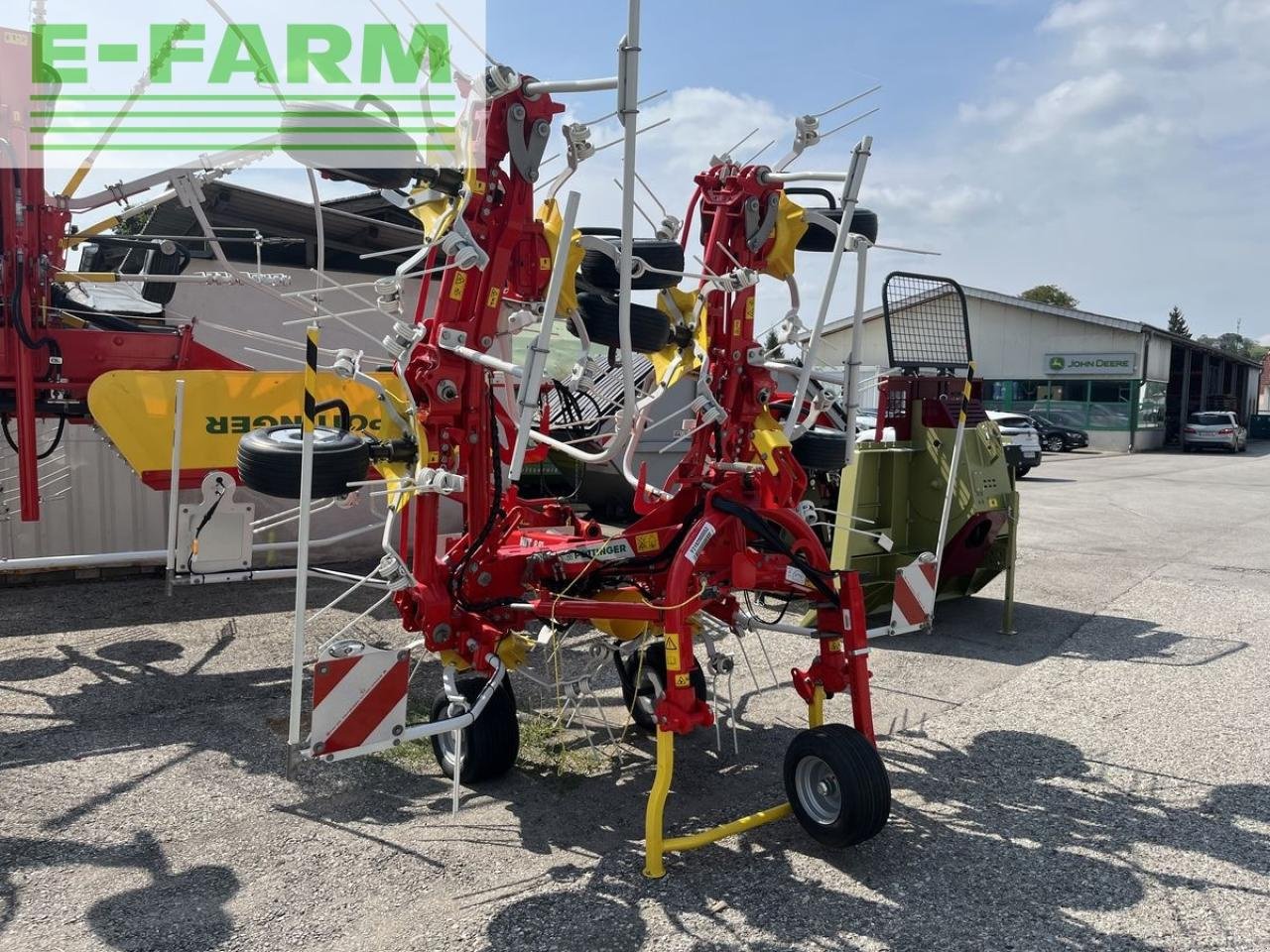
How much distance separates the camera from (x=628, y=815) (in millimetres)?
3979

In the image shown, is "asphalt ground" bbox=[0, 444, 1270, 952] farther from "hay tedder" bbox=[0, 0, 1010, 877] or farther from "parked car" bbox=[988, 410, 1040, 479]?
"parked car" bbox=[988, 410, 1040, 479]

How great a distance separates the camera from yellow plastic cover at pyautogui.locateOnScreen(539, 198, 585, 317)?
406cm

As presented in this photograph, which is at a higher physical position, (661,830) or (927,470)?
(927,470)

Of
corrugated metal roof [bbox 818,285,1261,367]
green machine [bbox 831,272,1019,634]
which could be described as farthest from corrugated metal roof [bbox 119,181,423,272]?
corrugated metal roof [bbox 818,285,1261,367]

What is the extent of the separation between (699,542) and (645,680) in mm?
1590

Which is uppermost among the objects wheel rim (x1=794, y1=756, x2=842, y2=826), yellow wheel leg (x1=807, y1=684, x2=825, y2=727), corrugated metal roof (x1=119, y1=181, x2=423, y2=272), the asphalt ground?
corrugated metal roof (x1=119, y1=181, x2=423, y2=272)

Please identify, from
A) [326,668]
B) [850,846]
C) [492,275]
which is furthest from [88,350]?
[850,846]

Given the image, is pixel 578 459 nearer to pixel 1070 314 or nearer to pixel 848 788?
pixel 848 788

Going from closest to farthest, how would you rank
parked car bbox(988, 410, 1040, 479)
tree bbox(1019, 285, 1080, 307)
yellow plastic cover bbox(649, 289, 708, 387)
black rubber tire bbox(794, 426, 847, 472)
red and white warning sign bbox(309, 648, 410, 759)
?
red and white warning sign bbox(309, 648, 410, 759) → yellow plastic cover bbox(649, 289, 708, 387) → black rubber tire bbox(794, 426, 847, 472) → parked car bbox(988, 410, 1040, 479) → tree bbox(1019, 285, 1080, 307)

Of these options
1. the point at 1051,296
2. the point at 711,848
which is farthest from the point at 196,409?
the point at 1051,296

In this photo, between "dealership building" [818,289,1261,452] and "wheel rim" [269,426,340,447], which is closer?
"wheel rim" [269,426,340,447]

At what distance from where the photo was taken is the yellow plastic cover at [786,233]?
4512mm

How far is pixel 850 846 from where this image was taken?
3.60m

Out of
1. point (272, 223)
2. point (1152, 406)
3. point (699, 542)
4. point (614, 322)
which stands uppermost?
point (272, 223)
